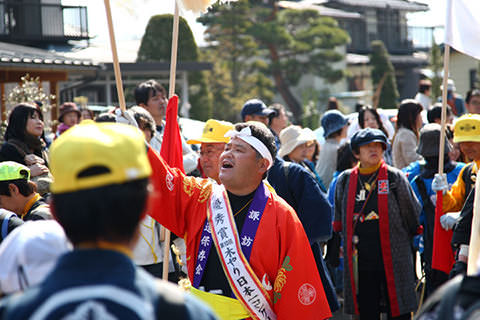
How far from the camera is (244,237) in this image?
3.65 m

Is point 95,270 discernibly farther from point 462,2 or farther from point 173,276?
point 462,2

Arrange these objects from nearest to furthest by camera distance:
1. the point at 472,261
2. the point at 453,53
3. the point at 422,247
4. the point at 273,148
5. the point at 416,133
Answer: the point at 472,261
the point at 273,148
the point at 422,247
the point at 416,133
the point at 453,53

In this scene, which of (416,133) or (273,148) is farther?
(416,133)

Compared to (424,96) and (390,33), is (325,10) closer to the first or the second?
(390,33)

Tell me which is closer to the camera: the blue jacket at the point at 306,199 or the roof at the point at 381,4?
the blue jacket at the point at 306,199

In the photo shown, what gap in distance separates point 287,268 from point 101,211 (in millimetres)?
2052

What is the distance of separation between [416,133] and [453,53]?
32.3 m

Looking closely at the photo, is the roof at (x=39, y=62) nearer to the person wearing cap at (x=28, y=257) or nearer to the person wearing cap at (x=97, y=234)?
the person wearing cap at (x=28, y=257)

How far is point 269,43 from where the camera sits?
30.2m

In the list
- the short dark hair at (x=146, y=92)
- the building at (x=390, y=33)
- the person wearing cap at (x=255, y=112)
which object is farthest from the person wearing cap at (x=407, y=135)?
the building at (x=390, y=33)

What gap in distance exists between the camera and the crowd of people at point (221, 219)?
1.69 meters

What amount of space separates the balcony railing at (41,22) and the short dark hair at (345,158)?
12.8 metres

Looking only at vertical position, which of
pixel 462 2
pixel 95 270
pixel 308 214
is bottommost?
pixel 308 214

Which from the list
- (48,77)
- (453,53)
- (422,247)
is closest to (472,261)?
(422,247)
